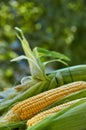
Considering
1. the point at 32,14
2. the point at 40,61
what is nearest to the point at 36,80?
the point at 40,61

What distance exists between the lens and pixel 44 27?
5.39 meters

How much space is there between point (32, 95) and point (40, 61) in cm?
15

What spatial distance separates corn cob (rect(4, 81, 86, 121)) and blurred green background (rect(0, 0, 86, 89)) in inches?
124

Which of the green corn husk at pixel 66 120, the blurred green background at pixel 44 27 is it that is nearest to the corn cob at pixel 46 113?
the green corn husk at pixel 66 120

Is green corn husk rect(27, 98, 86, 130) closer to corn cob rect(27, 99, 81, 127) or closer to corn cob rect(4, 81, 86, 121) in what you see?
corn cob rect(27, 99, 81, 127)

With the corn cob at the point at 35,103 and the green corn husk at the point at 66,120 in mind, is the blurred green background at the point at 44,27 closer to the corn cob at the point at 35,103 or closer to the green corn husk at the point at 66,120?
the corn cob at the point at 35,103

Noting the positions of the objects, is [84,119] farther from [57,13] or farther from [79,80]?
[57,13]

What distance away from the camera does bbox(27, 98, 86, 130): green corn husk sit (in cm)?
145

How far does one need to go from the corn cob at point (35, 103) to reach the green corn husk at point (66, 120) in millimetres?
149

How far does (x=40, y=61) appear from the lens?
1.83 meters

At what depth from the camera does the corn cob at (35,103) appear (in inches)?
63.3

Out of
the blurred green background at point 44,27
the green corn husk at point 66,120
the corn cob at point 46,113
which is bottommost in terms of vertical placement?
the green corn husk at point 66,120

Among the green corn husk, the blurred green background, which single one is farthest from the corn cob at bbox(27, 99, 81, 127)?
the blurred green background

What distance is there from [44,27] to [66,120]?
3.96 metres
